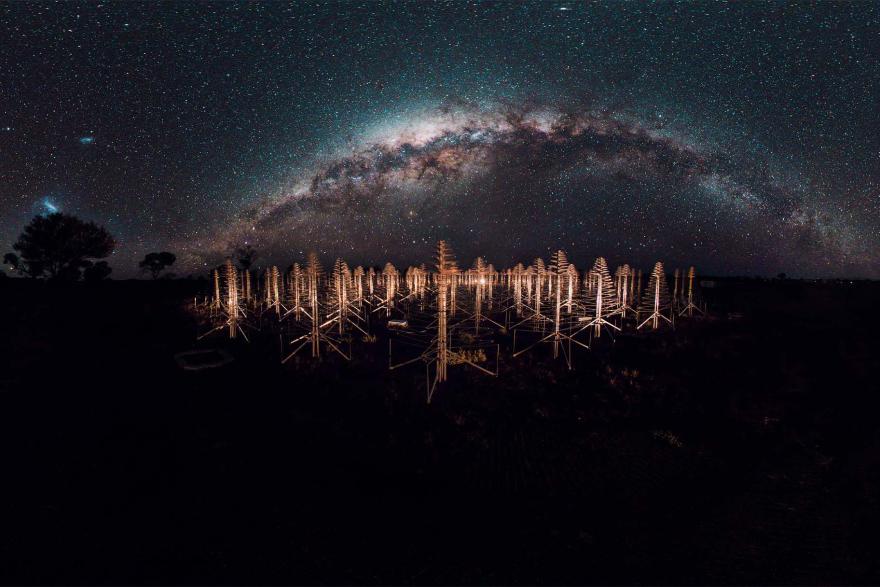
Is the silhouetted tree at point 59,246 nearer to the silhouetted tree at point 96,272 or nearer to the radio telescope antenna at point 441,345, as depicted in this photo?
the silhouetted tree at point 96,272

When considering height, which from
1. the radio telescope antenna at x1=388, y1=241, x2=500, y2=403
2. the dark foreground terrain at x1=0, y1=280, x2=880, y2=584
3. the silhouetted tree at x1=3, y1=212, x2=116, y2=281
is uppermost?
the silhouetted tree at x1=3, y1=212, x2=116, y2=281

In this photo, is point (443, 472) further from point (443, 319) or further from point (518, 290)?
point (518, 290)

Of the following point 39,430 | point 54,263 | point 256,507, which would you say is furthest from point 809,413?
point 54,263

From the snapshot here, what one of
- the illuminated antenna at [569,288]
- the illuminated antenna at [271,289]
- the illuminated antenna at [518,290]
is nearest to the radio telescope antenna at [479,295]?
the illuminated antenna at [518,290]

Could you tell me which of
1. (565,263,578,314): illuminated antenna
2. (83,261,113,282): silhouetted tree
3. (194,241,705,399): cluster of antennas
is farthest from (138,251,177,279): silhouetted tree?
(565,263,578,314): illuminated antenna

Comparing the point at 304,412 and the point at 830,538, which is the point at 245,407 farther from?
the point at 830,538

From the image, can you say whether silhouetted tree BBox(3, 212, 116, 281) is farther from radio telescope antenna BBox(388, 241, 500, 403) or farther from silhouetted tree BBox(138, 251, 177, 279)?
radio telescope antenna BBox(388, 241, 500, 403)
